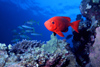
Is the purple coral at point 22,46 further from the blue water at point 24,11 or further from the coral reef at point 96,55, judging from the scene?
the blue water at point 24,11

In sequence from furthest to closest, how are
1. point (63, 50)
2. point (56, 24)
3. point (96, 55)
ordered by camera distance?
point (96, 55)
point (63, 50)
point (56, 24)

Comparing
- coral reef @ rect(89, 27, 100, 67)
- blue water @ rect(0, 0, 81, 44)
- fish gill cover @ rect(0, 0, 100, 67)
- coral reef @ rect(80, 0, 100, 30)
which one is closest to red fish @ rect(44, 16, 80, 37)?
fish gill cover @ rect(0, 0, 100, 67)

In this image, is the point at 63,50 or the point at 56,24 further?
the point at 63,50

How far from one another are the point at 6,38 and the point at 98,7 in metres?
50.9

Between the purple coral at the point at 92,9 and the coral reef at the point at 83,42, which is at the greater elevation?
the purple coral at the point at 92,9

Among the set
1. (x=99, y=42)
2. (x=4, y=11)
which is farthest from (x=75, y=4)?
(x=4, y=11)

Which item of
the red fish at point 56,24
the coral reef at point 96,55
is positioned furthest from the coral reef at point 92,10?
the red fish at point 56,24

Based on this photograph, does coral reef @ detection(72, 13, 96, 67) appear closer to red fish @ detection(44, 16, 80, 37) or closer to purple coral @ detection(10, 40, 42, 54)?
purple coral @ detection(10, 40, 42, 54)

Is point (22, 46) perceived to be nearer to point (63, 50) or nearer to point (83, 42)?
point (63, 50)

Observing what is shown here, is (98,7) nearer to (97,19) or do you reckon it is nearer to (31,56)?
(97,19)

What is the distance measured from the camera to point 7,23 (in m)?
53.9

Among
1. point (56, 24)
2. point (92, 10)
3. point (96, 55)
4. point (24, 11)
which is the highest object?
point (24, 11)

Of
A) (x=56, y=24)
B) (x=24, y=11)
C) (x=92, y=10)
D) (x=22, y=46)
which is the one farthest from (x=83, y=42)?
(x=24, y=11)

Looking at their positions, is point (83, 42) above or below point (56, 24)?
above
